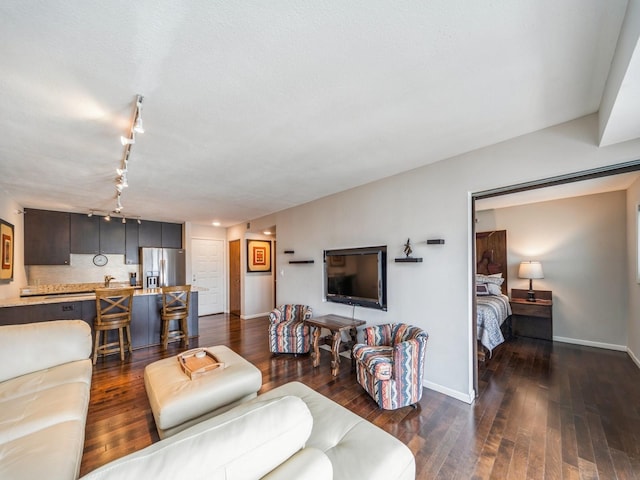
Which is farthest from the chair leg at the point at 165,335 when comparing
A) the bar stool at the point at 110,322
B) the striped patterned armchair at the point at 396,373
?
the striped patterned armchair at the point at 396,373

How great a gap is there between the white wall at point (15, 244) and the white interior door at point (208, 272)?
111 inches

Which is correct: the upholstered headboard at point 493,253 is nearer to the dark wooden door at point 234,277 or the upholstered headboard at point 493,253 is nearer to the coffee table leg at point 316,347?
the coffee table leg at point 316,347

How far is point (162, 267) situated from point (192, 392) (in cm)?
484

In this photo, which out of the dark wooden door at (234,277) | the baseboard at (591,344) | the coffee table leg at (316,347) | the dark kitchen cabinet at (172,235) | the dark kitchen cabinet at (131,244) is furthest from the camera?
the dark wooden door at (234,277)

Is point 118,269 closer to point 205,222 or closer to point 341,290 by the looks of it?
point 205,222

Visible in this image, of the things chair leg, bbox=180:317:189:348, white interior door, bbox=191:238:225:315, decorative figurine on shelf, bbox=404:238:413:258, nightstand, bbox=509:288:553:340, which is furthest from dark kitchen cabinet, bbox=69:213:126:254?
nightstand, bbox=509:288:553:340

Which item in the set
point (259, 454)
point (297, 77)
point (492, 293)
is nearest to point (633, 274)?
point (492, 293)

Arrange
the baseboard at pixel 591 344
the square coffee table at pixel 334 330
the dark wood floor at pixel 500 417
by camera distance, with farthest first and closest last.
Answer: the baseboard at pixel 591 344 < the square coffee table at pixel 334 330 < the dark wood floor at pixel 500 417

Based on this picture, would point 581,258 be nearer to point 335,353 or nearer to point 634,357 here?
point 634,357

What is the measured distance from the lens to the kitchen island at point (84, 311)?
136 inches

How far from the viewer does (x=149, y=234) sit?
19.7 ft

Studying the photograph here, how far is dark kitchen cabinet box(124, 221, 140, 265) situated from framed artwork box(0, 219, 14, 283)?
69.5 inches

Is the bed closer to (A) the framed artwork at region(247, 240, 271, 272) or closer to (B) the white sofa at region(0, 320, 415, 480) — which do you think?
(B) the white sofa at region(0, 320, 415, 480)

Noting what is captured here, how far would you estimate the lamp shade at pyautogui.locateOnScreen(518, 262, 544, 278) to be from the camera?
4.44 meters
